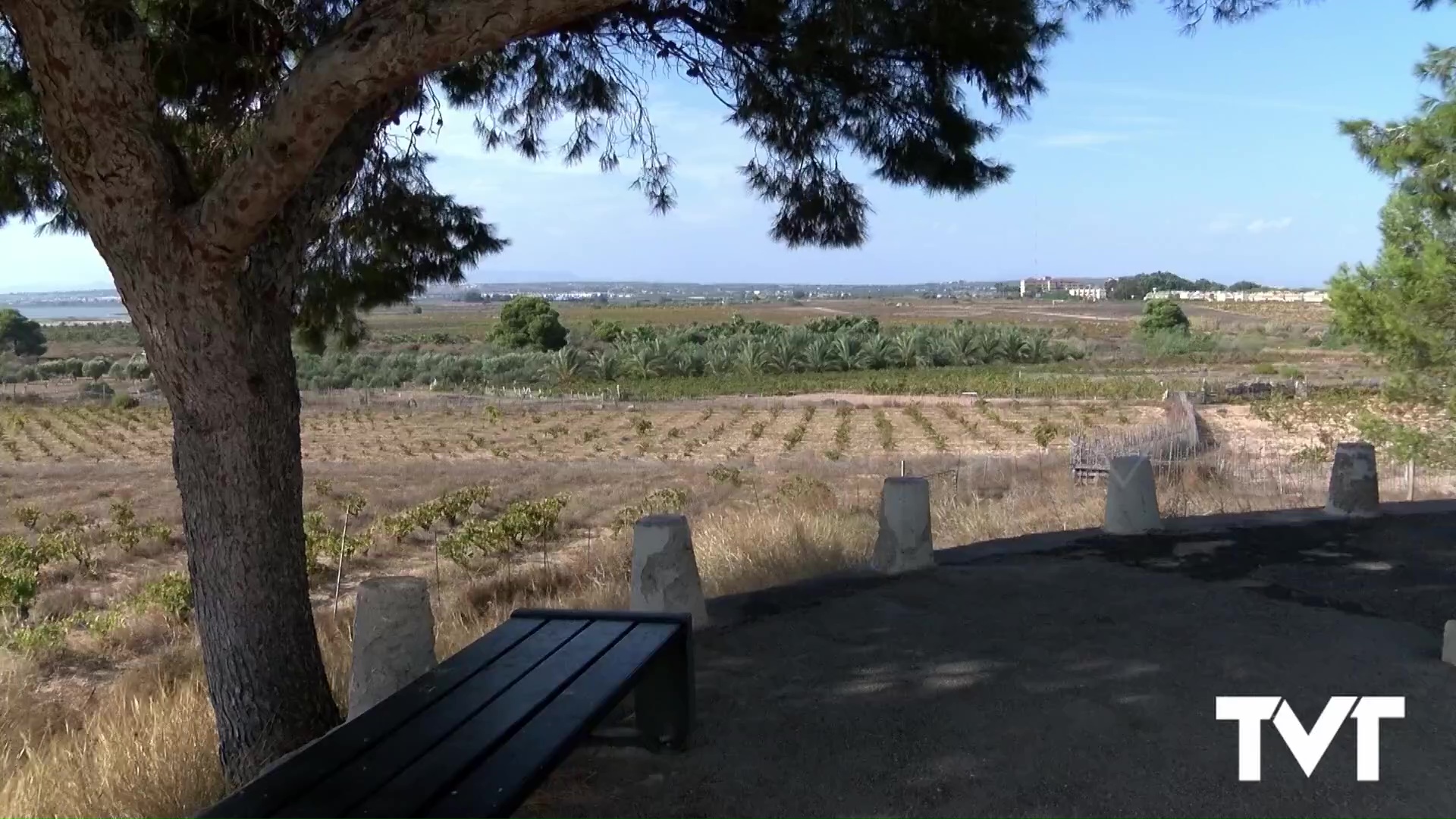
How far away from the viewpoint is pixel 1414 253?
1333 cm

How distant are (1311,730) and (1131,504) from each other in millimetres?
4119

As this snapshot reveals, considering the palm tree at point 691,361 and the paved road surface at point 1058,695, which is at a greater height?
the paved road surface at point 1058,695

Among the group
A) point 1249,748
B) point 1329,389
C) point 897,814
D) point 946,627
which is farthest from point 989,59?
point 1329,389

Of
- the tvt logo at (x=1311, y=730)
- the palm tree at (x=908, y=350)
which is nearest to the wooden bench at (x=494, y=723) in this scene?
the tvt logo at (x=1311, y=730)

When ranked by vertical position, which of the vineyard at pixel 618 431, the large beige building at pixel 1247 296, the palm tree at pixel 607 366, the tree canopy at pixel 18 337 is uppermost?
the large beige building at pixel 1247 296

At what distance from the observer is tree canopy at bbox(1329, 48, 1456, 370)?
11.0m

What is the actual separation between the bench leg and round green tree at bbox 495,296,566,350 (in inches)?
3479

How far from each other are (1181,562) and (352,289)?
18.5 ft

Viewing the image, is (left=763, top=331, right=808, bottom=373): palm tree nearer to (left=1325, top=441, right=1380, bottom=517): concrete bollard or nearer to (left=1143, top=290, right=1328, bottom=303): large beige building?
(left=1325, top=441, right=1380, bottom=517): concrete bollard

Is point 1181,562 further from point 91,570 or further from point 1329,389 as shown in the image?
point 1329,389

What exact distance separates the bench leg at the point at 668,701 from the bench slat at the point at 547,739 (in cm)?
15

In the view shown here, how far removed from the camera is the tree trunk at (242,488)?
424 cm

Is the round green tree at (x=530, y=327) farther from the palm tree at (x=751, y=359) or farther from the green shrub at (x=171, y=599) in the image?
the green shrub at (x=171, y=599)

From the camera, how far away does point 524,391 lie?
6344cm
